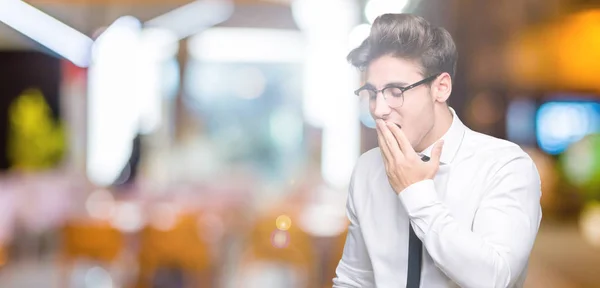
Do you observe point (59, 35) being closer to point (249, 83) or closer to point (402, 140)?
point (249, 83)

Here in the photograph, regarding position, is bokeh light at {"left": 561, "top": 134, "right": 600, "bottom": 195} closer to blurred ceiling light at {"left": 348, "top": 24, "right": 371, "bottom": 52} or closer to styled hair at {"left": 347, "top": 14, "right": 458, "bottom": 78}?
blurred ceiling light at {"left": 348, "top": 24, "right": 371, "bottom": 52}

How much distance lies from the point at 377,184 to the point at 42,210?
5.87m

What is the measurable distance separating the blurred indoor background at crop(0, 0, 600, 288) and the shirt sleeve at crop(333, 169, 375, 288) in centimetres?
153

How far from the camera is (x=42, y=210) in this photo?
701 cm

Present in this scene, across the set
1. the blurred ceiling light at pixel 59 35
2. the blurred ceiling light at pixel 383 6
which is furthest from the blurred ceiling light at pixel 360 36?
the blurred ceiling light at pixel 59 35

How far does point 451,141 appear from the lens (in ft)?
5.10

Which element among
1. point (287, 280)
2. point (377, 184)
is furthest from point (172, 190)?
point (377, 184)

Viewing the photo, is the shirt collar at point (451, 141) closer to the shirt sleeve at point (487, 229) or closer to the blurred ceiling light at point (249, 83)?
the shirt sleeve at point (487, 229)

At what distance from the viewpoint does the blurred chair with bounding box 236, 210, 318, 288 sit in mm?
4637

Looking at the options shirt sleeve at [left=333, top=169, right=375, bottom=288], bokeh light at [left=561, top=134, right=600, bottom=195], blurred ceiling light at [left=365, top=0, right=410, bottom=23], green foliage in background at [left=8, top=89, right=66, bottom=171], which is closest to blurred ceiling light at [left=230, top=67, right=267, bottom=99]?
green foliage in background at [left=8, top=89, right=66, bottom=171]

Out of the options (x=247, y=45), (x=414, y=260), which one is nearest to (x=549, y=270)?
(x=247, y=45)

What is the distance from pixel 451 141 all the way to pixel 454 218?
0.54 feet

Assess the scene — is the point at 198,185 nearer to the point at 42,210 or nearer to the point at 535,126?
the point at 42,210

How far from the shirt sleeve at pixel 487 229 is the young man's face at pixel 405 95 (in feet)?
0.51
